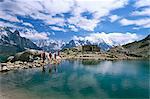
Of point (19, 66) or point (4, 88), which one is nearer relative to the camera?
point (4, 88)

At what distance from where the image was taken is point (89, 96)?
37781 mm

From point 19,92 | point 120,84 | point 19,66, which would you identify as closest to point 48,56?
point 19,66

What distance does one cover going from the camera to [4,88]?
4216 cm

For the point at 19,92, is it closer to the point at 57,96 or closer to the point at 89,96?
the point at 57,96

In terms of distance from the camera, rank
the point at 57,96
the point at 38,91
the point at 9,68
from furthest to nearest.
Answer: the point at 9,68, the point at 38,91, the point at 57,96

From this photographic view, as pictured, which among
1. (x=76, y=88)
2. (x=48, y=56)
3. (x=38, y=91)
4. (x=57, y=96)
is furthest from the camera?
(x=48, y=56)

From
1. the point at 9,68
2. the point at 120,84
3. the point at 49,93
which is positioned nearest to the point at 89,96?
the point at 49,93

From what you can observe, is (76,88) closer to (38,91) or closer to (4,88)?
(38,91)

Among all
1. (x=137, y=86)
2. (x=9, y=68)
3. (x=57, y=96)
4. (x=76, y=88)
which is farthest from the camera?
(x=9, y=68)

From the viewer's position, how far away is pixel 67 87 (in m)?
45.1

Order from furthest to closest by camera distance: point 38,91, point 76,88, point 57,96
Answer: point 76,88
point 38,91
point 57,96

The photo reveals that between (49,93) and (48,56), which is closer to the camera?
(49,93)

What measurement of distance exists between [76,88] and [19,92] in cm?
1048

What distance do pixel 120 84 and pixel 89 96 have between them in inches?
574
